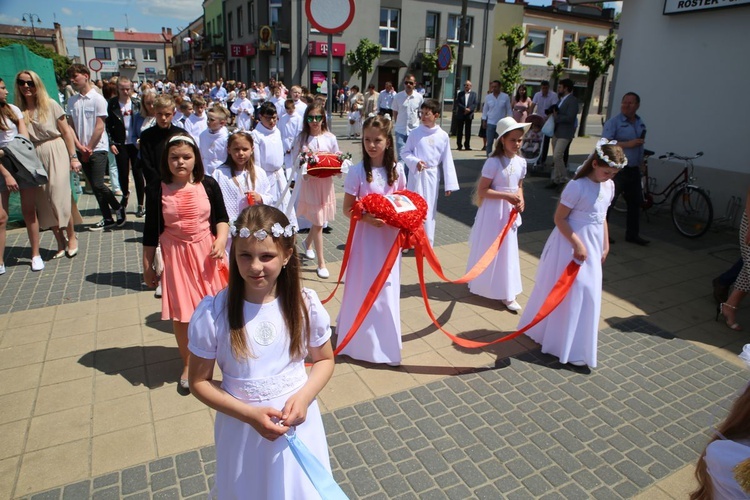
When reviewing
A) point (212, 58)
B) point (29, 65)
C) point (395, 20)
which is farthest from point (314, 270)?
point (212, 58)

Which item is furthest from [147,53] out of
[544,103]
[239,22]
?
[544,103]

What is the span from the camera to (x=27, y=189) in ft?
21.4

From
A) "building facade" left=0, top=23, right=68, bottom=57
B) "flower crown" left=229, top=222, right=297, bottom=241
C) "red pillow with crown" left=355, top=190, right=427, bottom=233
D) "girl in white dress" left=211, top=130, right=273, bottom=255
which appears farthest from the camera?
"building facade" left=0, top=23, right=68, bottom=57

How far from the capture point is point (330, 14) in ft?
19.6

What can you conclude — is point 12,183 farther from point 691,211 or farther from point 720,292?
point 691,211

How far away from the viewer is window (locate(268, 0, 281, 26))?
114 feet

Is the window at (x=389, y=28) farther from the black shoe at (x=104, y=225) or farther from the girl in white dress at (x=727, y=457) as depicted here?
the girl in white dress at (x=727, y=457)

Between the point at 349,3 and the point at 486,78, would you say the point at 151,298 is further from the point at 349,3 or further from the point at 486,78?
the point at 486,78

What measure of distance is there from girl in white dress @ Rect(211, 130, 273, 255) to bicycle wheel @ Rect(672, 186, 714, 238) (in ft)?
24.5

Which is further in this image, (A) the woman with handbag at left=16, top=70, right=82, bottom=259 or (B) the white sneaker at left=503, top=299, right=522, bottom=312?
(A) the woman with handbag at left=16, top=70, right=82, bottom=259

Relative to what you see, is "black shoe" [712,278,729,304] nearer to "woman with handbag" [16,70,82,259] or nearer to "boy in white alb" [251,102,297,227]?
"boy in white alb" [251,102,297,227]

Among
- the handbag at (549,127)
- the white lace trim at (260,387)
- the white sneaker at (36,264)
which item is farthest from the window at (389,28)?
the white lace trim at (260,387)

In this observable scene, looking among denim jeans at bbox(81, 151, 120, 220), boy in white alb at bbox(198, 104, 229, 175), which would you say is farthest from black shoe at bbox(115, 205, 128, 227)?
boy in white alb at bbox(198, 104, 229, 175)

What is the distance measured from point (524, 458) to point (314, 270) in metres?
Result: 3.93
